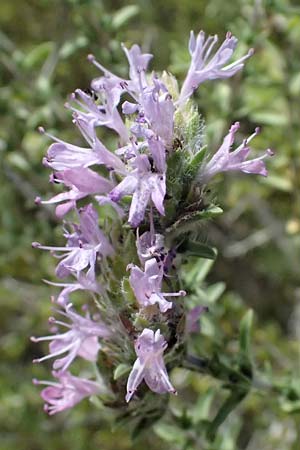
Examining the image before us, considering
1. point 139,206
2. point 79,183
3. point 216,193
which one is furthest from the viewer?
point 216,193

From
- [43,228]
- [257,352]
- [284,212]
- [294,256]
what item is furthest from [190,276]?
[284,212]

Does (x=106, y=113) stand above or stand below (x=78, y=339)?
above

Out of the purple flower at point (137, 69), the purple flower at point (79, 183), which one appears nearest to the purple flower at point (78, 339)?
the purple flower at point (79, 183)

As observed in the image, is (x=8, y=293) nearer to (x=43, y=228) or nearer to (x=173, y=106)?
(x=43, y=228)

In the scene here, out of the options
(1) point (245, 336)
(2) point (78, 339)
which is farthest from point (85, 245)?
(1) point (245, 336)

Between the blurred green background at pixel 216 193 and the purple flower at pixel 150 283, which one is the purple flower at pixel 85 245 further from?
the blurred green background at pixel 216 193

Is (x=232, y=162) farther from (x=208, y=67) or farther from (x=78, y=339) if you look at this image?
(x=78, y=339)

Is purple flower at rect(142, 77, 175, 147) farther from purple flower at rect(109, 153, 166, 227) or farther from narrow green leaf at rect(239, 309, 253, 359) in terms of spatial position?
narrow green leaf at rect(239, 309, 253, 359)

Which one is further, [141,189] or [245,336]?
[245,336]
